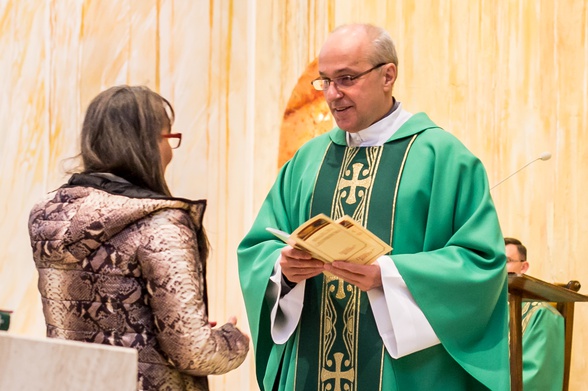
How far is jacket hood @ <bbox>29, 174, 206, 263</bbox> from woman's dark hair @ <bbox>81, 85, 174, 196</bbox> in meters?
0.06

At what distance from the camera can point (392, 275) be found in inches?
122

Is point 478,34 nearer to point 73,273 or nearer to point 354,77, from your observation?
point 354,77

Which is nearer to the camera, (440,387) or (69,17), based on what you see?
(440,387)

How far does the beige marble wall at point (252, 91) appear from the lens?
507 cm

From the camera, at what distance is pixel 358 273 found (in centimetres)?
302

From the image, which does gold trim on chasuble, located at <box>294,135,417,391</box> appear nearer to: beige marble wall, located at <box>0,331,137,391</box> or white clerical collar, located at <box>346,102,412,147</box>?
white clerical collar, located at <box>346,102,412,147</box>

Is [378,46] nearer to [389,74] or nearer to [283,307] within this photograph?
[389,74]

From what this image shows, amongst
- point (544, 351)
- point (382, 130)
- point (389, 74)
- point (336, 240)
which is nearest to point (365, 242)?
point (336, 240)

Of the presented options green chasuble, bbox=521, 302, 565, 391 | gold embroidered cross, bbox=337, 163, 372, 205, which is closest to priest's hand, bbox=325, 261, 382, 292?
gold embroidered cross, bbox=337, 163, 372, 205

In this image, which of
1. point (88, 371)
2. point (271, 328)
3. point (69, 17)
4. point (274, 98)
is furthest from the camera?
point (274, 98)

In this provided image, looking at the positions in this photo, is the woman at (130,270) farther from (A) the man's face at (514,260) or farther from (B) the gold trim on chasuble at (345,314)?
(A) the man's face at (514,260)

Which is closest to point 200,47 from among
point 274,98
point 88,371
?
point 274,98

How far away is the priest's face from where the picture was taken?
11.2ft

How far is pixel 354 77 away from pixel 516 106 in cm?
394
